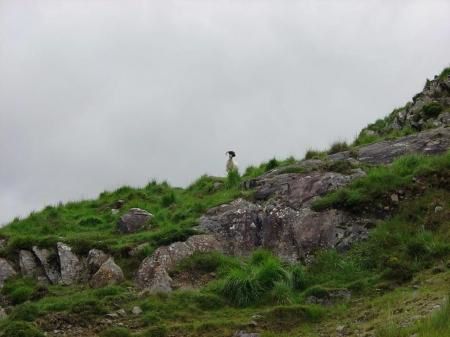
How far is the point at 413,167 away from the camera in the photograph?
52.6 ft

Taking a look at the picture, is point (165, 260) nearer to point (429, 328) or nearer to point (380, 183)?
point (380, 183)

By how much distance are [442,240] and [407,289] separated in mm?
1972

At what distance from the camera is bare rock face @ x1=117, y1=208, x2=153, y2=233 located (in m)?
17.5

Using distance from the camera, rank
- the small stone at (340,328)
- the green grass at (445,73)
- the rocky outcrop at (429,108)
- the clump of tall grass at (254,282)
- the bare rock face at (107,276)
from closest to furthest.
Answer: the small stone at (340,328), the clump of tall grass at (254,282), the bare rock face at (107,276), the rocky outcrop at (429,108), the green grass at (445,73)

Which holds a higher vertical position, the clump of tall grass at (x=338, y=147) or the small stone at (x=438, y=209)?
the clump of tall grass at (x=338, y=147)

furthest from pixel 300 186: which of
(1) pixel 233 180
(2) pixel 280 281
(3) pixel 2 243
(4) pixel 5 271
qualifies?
(3) pixel 2 243

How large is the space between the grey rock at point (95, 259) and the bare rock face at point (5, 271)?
73.6 inches

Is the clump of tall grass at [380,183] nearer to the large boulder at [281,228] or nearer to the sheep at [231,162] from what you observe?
the large boulder at [281,228]

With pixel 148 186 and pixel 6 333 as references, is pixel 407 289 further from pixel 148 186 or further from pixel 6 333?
pixel 148 186

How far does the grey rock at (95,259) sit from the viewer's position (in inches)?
600

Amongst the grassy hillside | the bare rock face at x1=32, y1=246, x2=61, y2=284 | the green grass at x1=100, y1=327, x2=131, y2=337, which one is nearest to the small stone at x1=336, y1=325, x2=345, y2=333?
the grassy hillside

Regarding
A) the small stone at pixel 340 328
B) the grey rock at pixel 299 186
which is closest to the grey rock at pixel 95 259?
the grey rock at pixel 299 186

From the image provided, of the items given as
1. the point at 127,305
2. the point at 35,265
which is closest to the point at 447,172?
the point at 127,305

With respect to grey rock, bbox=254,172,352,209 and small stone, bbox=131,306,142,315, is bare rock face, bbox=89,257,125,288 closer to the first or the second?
small stone, bbox=131,306,142,315
